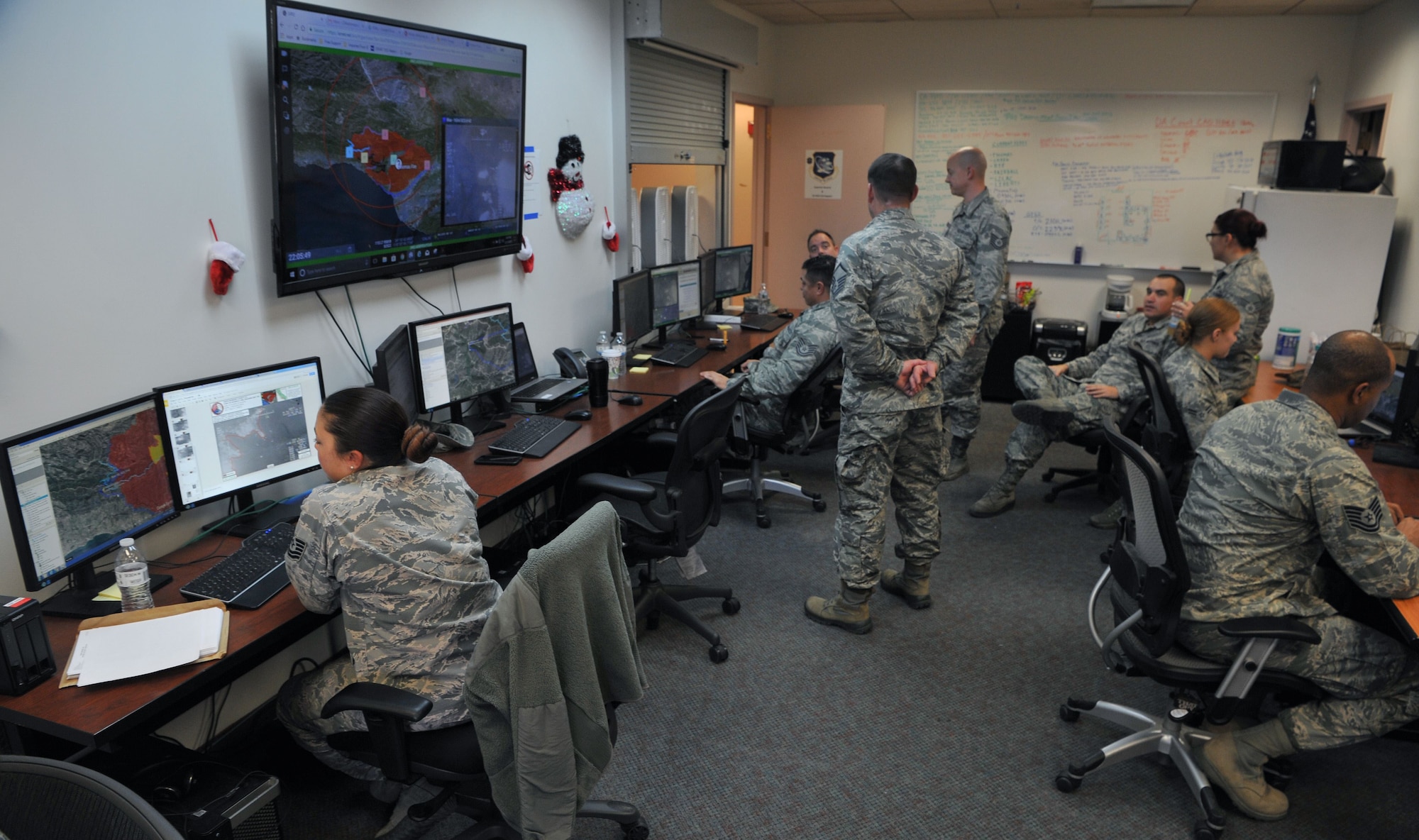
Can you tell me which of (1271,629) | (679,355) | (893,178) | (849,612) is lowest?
(849,612)

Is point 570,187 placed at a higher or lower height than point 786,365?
higher

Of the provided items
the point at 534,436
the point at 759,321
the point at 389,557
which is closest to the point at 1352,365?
the point at 389,557

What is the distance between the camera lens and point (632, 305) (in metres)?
4.00

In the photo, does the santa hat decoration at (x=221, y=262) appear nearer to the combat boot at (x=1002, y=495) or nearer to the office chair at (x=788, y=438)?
the office chair at (x=788, y=438)

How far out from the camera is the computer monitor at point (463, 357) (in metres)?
2.82

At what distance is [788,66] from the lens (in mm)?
6340

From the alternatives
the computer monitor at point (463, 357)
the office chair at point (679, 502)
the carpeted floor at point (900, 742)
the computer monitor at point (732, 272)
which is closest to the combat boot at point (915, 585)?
the carpeted floor at point (900, 742)

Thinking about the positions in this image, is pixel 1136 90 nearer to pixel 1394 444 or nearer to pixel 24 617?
pixel 1394 444

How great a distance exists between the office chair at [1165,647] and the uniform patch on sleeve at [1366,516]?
0.24 m

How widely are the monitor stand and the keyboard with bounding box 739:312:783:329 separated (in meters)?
3.39

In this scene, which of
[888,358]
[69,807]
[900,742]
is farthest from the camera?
[888,358]

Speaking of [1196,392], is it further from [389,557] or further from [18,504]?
[18,504]

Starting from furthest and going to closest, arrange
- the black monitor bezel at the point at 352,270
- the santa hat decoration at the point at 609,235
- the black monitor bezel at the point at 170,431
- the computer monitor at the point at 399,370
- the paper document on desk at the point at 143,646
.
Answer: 1. the santa hat decoration at the point at 609,235
2. the computer monitor at the point at 399,370
3. the black monitor bezel at the point at 352,270
4. the black monitor bezel at the point at 170,431
5. the paper document on desk at the point at 143,646

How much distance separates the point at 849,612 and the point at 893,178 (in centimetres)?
144
